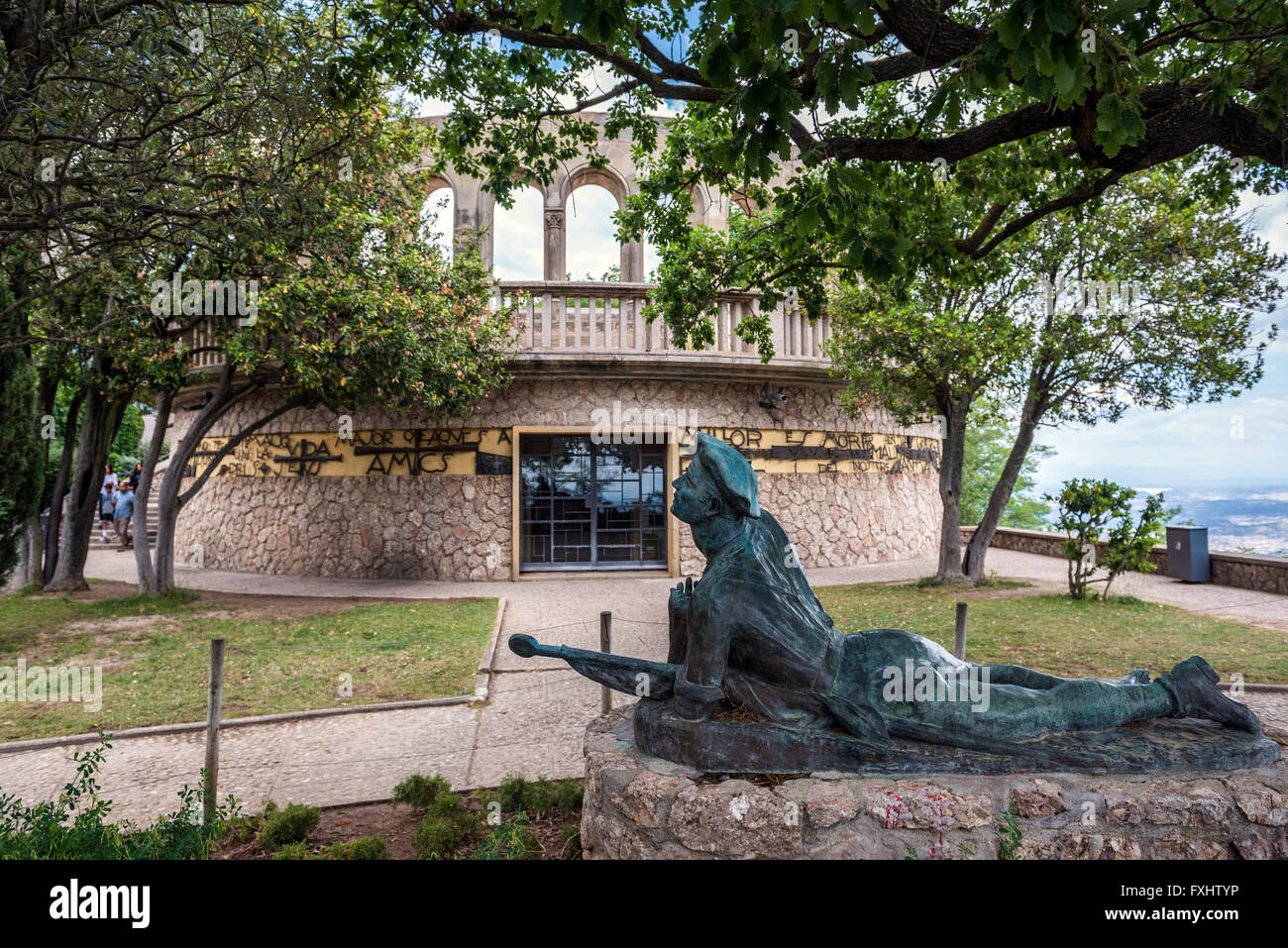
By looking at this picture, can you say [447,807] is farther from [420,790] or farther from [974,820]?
[974,820]

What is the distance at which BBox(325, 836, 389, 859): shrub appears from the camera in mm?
2986

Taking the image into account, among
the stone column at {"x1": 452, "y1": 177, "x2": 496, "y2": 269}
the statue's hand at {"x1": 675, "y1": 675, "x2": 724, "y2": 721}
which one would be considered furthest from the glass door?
the statue's hand at {"x1": 675, "y1": 675, "x2": 724, "y2": 721}

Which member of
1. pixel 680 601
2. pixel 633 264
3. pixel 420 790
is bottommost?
pixel 420 790

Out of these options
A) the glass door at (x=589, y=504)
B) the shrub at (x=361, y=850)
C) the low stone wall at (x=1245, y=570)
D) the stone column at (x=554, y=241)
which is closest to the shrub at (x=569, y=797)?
the shrub at (x=361, y=850)

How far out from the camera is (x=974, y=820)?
2510 mm

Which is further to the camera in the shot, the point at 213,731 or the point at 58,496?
the point at 58,496

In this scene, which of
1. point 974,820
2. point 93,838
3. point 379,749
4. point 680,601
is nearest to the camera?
point 974,820

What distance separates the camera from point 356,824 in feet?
11.5

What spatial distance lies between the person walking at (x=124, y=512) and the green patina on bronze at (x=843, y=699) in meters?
20.7

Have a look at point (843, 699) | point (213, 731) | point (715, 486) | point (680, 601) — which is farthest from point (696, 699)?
point (213, 731)

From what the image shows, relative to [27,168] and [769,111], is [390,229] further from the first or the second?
[769,111]

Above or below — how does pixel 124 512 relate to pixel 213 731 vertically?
above

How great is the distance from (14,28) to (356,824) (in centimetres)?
423

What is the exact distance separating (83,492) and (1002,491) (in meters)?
15.7
